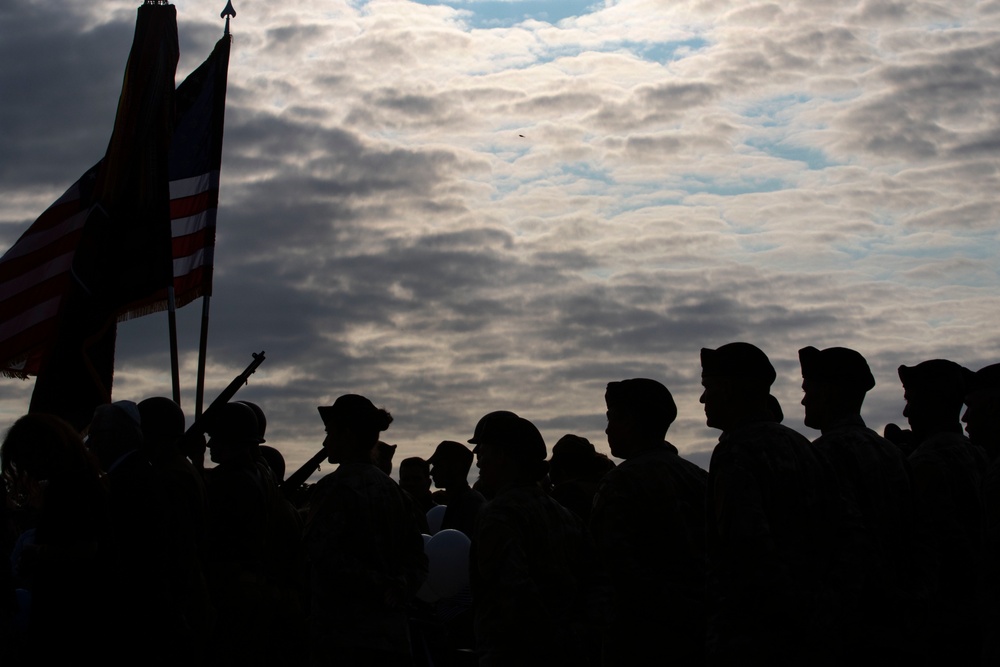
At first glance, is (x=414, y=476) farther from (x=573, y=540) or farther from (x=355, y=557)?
(x=573, y=540)

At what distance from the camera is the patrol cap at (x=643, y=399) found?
21.4ft

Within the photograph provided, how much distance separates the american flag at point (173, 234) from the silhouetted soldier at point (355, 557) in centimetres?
637

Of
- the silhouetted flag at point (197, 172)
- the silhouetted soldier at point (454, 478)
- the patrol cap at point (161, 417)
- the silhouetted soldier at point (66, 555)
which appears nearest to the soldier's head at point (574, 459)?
the silhouetted soldier at point (454, 478)

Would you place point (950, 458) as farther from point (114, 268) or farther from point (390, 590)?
point (114, 268)

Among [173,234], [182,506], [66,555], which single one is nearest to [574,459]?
[182,506]

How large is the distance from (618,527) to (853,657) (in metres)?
1.35

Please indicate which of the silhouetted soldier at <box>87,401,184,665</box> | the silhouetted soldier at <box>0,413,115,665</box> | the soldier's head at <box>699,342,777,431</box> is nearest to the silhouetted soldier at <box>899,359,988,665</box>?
the soldier's head at <box>699,342,777,431</box>

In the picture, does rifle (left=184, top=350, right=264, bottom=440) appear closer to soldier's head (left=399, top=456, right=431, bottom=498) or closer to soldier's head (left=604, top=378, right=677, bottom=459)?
soldier's head (left=399, top=456, right=431, bottom=498)

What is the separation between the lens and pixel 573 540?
21.4 feet

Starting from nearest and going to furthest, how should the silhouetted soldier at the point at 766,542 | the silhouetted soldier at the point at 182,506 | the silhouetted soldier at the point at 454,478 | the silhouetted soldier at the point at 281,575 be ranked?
the silhouetted soldier at the point at 766,542, the silhouetted soldier at the point at 182,506, the silhouetted soldier at the point at 281,575, the silhouetted soldier at the point at 454,478

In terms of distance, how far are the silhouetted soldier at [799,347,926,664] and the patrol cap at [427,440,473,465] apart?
459cm

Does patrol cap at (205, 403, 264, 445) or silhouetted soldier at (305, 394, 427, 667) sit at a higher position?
patrol cap at (205, 403, 264, 445)

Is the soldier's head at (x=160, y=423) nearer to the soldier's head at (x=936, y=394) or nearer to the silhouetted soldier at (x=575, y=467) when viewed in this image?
the silhouetted soldier at (x=575, y=467)

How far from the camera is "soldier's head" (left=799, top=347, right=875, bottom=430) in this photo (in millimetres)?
6547
